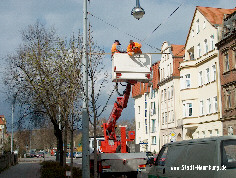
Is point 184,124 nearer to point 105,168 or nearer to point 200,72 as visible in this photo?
point 200,72

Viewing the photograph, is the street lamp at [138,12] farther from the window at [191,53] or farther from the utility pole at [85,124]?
the window at [191,53]

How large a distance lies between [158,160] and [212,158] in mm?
3303

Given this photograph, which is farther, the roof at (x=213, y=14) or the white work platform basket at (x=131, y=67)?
the roof at (x=213, y=14)

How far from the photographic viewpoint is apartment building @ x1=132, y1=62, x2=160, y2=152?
67.0 m

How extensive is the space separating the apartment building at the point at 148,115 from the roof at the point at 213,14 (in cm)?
1682

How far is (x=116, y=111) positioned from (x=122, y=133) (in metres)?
1.12

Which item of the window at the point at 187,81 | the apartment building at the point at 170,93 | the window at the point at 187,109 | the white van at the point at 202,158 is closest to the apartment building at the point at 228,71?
the window at the point at 187,81

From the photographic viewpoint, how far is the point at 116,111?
69.7ft

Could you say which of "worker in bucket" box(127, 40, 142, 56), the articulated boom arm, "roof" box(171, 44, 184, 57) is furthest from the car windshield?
"roof" box(171, 44, 184, 57)

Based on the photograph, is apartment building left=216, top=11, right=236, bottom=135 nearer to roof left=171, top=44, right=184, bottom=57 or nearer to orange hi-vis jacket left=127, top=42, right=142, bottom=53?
roof left=171, top=44, right=184, bottom=57

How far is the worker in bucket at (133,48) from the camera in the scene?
14.0 meters

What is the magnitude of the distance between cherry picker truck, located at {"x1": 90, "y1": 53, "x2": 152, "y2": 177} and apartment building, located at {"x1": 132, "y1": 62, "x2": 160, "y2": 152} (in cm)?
4077

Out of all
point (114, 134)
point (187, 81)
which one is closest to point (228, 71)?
point (187, 81)

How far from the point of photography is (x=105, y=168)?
19297 mm
